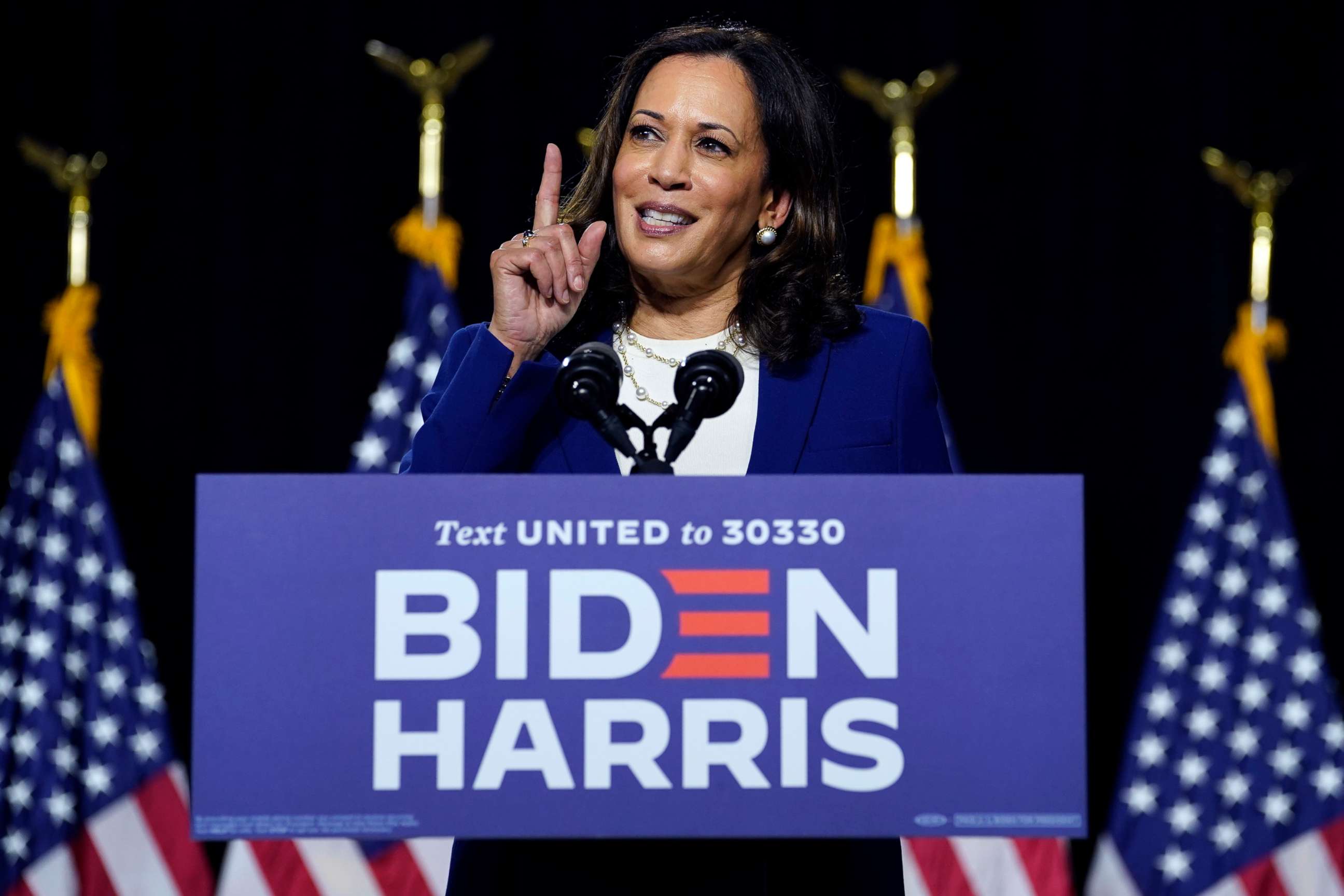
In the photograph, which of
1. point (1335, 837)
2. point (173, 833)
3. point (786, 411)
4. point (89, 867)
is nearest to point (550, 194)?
point (786, 411)

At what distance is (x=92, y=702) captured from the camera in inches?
150

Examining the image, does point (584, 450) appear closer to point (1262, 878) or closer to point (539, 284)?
point (539, 284)

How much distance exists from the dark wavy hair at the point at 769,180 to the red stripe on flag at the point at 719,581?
0.63m

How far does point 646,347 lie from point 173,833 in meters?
2.66

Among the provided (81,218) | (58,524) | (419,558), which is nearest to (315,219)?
(81,218)

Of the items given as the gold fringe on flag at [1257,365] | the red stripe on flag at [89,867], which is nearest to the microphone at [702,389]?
the gold fringe on flag at [1257,365]

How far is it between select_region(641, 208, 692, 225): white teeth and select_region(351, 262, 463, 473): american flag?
2157 millimetres

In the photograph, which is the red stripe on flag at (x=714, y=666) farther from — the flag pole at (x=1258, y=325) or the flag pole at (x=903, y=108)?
the flag pole at (x=1258, y=325)

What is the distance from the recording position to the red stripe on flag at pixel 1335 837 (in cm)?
364

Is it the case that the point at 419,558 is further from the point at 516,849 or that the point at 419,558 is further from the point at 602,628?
the point at 516,849

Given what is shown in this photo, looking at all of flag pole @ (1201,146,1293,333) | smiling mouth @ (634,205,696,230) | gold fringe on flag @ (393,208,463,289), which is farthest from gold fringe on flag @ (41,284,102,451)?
flag pole @ (1201,146,1293,333)

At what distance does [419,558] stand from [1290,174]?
147 inches

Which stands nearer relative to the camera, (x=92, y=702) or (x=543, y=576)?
(x=543, y=576)

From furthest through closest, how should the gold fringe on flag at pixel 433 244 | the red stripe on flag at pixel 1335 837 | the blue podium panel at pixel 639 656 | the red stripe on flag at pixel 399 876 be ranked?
the gold fringe on flag at pixel 433 244 → the red stripe on flag at pixel 1335 837 → the red stripe on flag at pixel 399 876 → the blue podium panel at pixel 639 656
